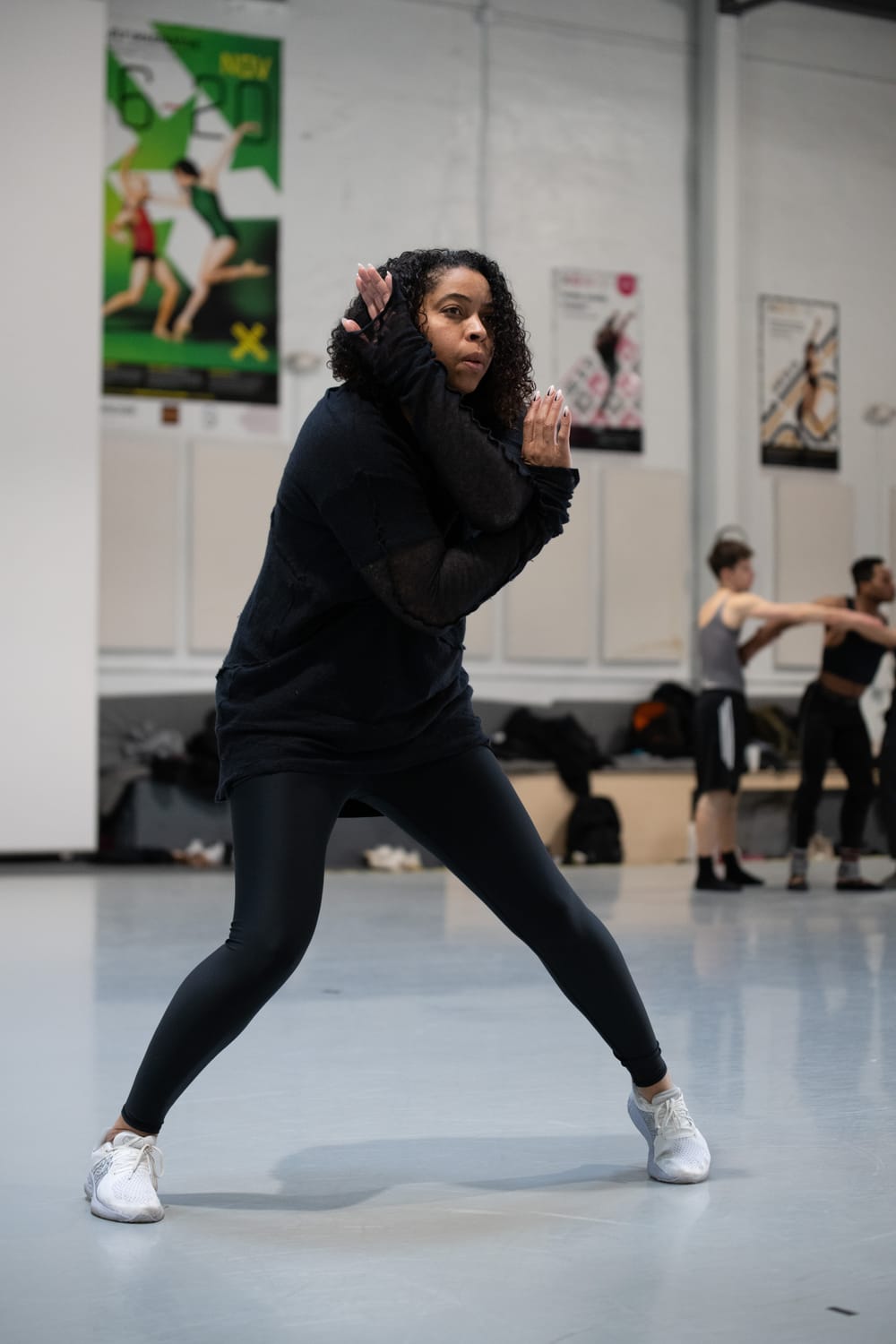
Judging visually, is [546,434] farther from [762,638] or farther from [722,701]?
[722,701]

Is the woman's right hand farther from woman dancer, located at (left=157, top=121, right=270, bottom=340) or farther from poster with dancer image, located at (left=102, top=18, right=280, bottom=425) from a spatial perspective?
woman dancer, located at (left=157, top=121, right=270, bottom=340)

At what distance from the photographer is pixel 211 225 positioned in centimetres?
1078

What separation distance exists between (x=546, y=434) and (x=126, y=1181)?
121 cm

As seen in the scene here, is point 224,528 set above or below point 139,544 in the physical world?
above

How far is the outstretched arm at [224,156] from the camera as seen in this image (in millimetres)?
10758

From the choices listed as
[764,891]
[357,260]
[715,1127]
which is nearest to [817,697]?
[764,891]

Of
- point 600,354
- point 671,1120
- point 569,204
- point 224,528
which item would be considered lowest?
point 671,1120

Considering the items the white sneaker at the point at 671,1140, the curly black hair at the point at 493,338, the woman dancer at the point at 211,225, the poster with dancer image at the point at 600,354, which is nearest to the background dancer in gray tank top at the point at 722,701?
the poster with dancer image at the point at 600,354

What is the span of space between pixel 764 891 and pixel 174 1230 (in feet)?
19.8

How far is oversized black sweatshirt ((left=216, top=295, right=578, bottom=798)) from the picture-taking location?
2.30 m

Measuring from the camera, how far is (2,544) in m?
8.94

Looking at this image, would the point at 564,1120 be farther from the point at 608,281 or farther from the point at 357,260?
the point at 608,281

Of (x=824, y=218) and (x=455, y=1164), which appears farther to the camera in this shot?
(x=824, y=218)

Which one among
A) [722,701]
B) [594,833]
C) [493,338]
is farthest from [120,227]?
[493,338]
